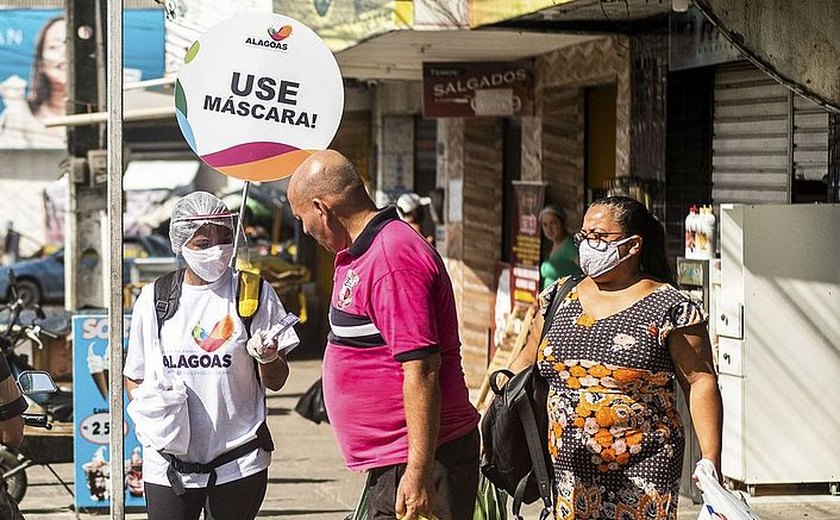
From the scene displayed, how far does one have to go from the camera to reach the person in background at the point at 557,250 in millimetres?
10562

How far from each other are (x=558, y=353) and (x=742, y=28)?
254 cm

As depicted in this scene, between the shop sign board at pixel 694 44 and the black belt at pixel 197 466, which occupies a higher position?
the shop sign board at pixel 694 44

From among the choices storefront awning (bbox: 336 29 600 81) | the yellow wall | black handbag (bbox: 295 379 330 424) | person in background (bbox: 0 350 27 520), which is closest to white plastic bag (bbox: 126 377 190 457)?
person in background (bbox: 0 350 27 520)

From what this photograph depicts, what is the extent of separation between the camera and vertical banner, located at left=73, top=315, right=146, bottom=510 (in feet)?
26.4

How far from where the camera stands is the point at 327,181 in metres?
4.47

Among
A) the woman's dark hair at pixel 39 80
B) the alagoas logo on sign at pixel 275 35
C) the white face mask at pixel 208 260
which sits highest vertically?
the woman's dark hair at pixel 39 80

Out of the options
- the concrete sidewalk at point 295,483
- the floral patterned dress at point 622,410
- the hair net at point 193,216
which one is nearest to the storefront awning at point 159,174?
the concrete sidewalk at point 295,483

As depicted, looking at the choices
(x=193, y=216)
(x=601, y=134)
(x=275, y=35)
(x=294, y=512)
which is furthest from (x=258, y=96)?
(x=601, y=134)

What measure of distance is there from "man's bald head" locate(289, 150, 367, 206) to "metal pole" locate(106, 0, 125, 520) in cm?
114

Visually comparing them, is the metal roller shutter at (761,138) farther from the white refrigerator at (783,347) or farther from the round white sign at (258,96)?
the round white sign at (258,96)

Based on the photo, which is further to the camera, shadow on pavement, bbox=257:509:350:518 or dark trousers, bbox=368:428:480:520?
shadow on pavement, bbox=257:509:350:518

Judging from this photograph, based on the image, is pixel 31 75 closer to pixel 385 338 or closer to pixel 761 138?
pixel 761 138

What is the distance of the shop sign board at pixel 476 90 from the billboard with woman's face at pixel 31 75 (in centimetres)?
1839

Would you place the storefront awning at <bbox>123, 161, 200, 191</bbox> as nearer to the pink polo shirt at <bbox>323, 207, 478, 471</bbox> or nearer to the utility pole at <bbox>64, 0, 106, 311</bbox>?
the utility pole at <bbox>64, 0, 106, 311</bbox>
